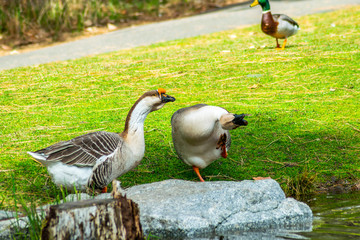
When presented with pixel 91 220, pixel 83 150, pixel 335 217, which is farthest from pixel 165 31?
pixel 91 220

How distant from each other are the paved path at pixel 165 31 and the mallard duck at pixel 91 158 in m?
7.33

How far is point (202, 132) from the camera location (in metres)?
4.98

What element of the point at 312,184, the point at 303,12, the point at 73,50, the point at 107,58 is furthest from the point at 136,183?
the point at 303,12

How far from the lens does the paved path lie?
12.6 m

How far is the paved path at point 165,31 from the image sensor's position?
495 inches

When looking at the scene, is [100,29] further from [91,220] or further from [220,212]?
[91,220]

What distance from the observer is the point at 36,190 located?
16.8 feet

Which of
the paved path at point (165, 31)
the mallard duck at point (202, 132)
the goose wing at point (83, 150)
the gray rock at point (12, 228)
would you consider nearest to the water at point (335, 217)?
the mallard duck at point (202, 132)

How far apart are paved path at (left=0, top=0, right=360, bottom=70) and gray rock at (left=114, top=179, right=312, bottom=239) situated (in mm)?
8022

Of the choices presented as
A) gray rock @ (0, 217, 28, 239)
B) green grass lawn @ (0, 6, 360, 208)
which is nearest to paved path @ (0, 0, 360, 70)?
green grass lawn @ (0, 6, 360, 208)

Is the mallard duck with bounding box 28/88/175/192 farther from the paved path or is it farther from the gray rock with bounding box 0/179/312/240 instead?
the paved path

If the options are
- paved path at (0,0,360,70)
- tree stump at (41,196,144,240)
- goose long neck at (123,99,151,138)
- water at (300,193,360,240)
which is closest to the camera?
tree stump at (41,196,144,240)

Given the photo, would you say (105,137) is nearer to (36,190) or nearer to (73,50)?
(36,190)

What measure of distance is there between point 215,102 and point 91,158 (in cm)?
337
